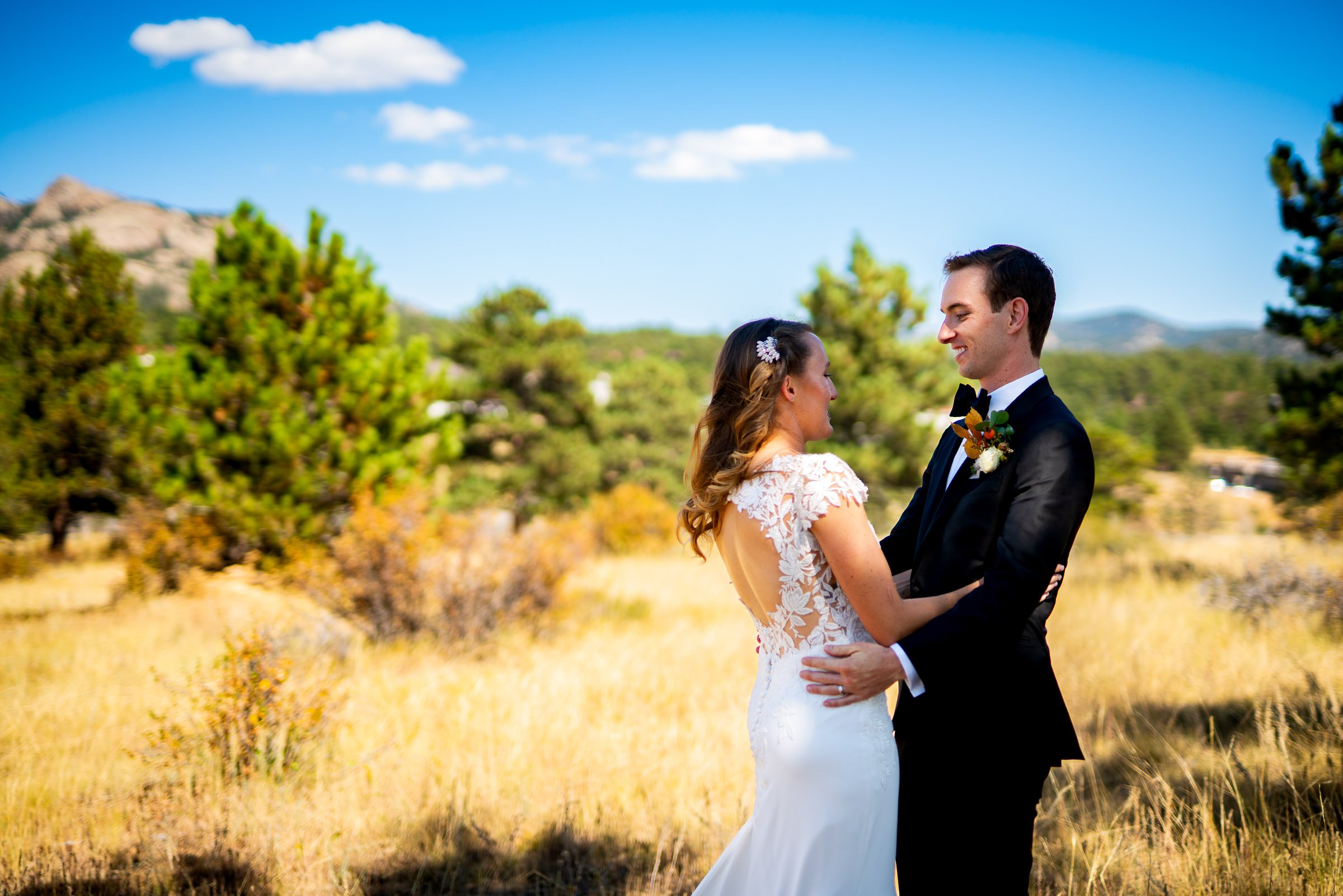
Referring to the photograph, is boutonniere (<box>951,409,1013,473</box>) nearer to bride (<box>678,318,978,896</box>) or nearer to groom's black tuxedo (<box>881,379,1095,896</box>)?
groom's black tuxedo (<box>881,379,1095,896</box>)

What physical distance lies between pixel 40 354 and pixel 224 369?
8742 mm

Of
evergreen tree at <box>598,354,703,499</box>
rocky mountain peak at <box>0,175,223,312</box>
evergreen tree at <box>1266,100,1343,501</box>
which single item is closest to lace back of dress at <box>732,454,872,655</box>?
evergreen tree at <box>1266,100,1343,501</box>

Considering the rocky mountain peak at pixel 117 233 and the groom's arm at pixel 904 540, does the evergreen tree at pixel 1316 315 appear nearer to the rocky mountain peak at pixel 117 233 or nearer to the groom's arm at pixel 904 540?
the groom's arm at pixel 904 540

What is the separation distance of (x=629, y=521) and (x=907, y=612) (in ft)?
57.8

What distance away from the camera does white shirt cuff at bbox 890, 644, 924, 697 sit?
229 centimetres

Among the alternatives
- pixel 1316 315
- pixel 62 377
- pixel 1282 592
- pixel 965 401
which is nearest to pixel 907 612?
pixel 965 401

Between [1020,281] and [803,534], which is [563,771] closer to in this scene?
[803,534]

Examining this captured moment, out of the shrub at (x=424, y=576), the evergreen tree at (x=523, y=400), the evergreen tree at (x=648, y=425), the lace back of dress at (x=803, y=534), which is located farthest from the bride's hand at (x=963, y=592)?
the evergreen tree at (x=648, y=425)

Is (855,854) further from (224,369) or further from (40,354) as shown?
(40,354)

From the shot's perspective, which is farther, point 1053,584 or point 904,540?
point 904,540

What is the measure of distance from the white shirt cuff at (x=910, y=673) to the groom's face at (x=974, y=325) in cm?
85

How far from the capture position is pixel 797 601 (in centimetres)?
250

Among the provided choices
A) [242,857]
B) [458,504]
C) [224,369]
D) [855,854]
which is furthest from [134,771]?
[458,504]

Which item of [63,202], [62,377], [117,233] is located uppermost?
[117,233]
